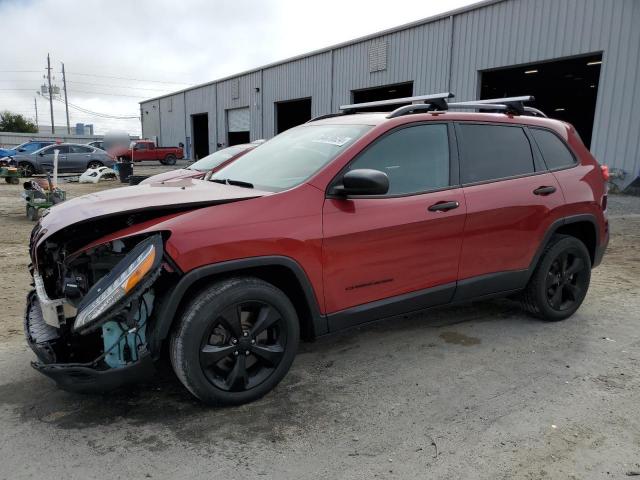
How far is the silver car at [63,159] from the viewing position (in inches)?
901

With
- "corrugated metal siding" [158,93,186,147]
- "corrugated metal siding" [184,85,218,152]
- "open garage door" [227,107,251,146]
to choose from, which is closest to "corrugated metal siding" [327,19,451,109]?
"open garage door" [227,107,251,146]

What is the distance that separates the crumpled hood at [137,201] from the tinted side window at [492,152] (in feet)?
5.46

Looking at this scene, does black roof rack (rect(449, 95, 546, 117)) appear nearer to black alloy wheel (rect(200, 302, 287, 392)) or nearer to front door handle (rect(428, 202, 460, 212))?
front door handle (rect(428, 202, 460, 212))

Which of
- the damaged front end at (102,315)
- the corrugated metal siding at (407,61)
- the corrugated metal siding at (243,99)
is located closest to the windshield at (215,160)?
the damaged front end at (102,315)

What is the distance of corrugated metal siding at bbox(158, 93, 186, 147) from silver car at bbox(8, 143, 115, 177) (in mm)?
17578

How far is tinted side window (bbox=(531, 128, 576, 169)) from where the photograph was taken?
4266mm

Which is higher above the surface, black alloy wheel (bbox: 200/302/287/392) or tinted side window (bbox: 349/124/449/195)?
tinted side window (bbox: 349/124/449/195)

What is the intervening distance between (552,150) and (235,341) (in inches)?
126

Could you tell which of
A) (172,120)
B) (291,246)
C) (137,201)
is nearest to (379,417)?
(291,246)

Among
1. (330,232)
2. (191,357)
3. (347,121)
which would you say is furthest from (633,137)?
(191,357)

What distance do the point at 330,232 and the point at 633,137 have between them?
13.5m

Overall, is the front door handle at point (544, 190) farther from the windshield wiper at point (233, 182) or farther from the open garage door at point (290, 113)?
the open garage door at point (290, 113)

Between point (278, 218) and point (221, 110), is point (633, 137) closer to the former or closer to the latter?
point (278, 218)

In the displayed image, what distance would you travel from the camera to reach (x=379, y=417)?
9.47 feet
